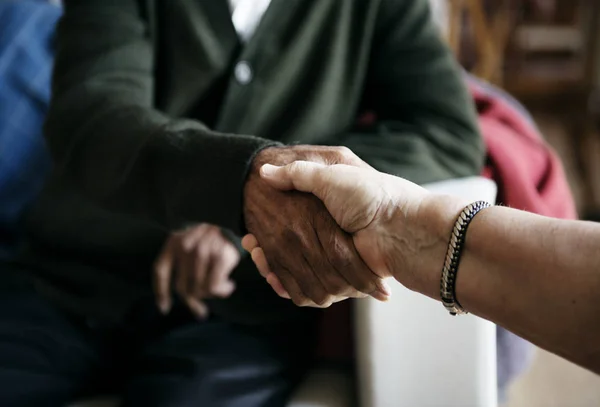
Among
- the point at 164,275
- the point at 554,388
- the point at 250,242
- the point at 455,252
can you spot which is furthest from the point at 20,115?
the point at 554,388

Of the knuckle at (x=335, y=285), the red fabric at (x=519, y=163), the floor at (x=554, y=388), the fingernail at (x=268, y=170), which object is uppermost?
the fingernail at (x=268, y=170)

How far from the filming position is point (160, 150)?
69 centimetres

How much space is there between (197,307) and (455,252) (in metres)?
0.49

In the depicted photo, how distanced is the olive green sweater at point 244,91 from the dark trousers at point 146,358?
1.6 inches

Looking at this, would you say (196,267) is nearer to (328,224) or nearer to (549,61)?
(328,224)

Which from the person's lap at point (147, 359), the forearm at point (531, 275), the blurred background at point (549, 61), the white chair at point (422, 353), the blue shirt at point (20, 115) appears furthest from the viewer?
the blurred background at point (549, 61)

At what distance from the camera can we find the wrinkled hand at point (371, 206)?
1.84 feet

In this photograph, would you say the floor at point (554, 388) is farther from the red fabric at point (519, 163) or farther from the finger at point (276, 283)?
the finger at point (276, 283)

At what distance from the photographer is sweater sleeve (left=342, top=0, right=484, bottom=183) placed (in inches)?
32.4

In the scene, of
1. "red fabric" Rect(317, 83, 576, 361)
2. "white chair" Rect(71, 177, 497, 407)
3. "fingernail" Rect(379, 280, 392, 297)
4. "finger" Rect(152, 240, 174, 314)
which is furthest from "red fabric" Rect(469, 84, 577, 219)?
"finger" Rect(152, 240, 174, 314)

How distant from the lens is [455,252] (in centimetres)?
51

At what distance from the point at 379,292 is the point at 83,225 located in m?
0.54

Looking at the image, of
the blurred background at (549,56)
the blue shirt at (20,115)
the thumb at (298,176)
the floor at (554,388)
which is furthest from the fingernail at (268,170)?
the blurred background at (549,56)

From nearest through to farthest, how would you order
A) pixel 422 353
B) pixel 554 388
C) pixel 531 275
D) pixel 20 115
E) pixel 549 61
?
pixel 531 275, pixel 422 353, pixel 20 115, pixel 554 388, pixel 549 61
